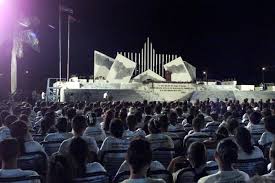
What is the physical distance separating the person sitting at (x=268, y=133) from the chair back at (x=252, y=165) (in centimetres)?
136

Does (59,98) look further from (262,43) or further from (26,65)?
(262,43)

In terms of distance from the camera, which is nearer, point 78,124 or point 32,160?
point 32,160

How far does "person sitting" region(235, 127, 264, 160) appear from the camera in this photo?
5.00 m

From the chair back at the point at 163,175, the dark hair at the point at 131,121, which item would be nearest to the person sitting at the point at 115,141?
the dark hair at the point at 131,121

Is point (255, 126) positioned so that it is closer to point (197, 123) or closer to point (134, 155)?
point (197, 123)

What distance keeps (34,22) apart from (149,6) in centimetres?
916

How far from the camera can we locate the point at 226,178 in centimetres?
373

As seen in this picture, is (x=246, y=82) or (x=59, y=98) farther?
(x=246, y=82)

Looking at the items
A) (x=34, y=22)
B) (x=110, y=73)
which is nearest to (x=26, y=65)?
(x=34, y=22)

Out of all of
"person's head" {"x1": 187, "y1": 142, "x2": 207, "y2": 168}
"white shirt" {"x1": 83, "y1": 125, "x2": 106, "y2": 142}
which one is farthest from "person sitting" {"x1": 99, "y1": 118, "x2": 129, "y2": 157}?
"person's head" {"x1": 187, "y1": 142, "x2": 207, "y2": 168}

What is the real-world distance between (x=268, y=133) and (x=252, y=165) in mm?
1606

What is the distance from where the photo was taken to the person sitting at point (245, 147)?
16.4 ft

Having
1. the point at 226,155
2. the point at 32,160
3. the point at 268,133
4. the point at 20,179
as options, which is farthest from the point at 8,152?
the point at 268,133

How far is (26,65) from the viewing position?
2934 centimetres
